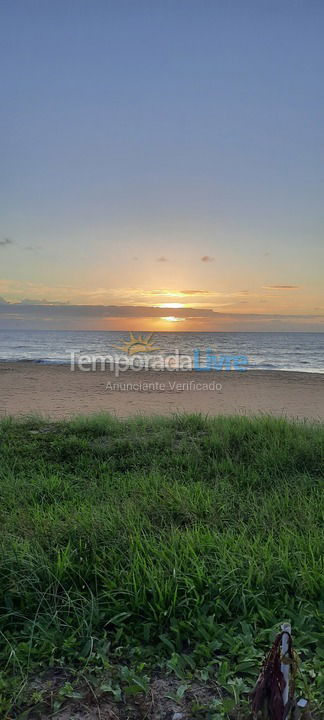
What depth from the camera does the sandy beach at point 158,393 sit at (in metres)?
11.1

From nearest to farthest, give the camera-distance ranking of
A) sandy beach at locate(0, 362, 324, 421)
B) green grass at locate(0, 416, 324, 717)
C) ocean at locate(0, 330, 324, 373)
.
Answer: green grass at locate(0, 416, 324, 717) < sandy beach at locate(0, 362, 324, 421) < ocean at locate(0, 330, 324, 373)

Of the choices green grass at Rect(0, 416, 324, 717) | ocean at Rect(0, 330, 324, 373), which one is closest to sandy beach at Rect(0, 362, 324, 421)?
green grass at Rect(0, 416, 324, 717)

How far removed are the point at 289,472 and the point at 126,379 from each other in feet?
44.3

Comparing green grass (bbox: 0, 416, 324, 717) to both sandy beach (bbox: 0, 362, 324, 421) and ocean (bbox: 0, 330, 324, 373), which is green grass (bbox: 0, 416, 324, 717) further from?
ocean (bbox: 0, 330, 324, 373)

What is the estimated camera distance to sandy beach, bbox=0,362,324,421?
36.4 ft

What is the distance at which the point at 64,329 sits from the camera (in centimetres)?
8150

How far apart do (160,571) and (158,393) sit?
11.7 metres

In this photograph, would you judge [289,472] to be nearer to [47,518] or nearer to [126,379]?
[47,518]

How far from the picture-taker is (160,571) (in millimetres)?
2426

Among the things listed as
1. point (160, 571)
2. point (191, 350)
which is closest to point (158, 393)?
point (160, 571)

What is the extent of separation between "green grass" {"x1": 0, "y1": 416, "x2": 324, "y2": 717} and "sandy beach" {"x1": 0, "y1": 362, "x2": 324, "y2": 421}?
4525 mm

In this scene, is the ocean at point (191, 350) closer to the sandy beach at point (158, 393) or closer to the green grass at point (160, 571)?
the sandy beach at point (158, 393)

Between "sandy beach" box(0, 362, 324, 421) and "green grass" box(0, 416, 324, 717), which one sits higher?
"green grass" box(0, 416, 324, 717)

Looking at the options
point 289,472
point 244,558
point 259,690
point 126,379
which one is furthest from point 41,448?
point 126,379
